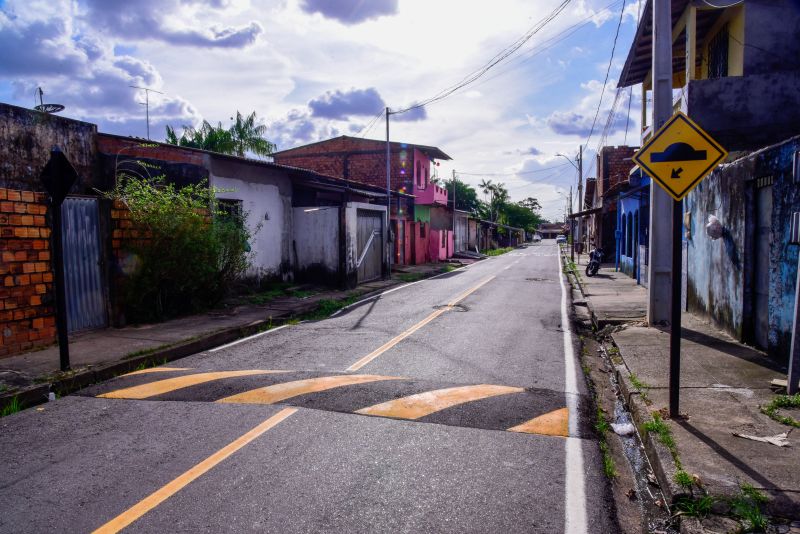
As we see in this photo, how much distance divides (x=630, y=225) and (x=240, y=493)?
2107 centimetres

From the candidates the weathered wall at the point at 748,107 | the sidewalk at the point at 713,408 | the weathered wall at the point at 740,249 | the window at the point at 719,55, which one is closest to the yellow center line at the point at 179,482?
the sidewalk at the point at 713,408

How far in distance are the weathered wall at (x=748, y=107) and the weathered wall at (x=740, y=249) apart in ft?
5.00

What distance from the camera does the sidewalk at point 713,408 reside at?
3872 millimetres

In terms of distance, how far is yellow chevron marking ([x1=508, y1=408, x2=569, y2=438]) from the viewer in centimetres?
497

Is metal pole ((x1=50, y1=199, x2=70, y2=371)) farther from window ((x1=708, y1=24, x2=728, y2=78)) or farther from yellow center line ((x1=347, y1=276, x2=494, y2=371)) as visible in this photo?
window ((x1=708, y1=24, x2=728, y2=78))

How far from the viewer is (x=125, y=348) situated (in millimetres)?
8320

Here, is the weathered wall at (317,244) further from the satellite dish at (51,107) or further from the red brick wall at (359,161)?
the red brick wall at (359,161)

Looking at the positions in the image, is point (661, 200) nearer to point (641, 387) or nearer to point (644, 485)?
point (641, 387)

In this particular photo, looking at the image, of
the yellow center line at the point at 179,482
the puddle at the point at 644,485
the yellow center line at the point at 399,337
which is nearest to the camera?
the yellow center line at the point at 179,482

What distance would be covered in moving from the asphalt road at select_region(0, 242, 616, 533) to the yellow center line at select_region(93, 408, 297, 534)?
1 cm

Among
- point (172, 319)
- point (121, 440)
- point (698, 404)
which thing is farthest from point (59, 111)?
point (698, 404)

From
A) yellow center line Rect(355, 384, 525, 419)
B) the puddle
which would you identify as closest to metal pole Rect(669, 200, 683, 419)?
the puddle

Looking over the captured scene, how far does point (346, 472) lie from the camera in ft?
13.3

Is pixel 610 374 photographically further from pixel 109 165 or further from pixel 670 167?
pixel 109 165
